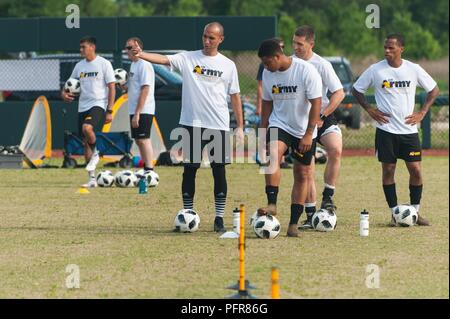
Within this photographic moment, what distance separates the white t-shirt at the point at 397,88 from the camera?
45.3 feet

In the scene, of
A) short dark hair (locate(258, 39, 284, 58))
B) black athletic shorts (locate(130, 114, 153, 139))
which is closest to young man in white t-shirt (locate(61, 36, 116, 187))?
black athletic shorts (locate(130, 114, 153, 139))

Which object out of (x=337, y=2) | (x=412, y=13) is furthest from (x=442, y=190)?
(x=412, y=13)

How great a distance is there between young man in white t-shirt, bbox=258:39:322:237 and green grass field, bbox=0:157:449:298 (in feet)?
1.92

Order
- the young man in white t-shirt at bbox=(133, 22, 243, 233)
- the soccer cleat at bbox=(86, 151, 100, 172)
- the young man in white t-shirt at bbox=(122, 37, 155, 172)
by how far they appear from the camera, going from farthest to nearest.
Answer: the soccer cleat at bbox=(86, 151, 100, 172) → the young man in white t-shirt at bbox=(122, 37, 155, 172) → the young man in white t-shirt at bbox=(133, 22, 243, 233)

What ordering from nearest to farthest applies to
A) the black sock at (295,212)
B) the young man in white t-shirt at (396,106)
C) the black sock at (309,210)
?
the black sock at (295,212) < the black sock at (309,210) < the young man in white t-shirt at (396,106)

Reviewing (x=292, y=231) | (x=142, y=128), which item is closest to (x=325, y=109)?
(x=292, y=231)

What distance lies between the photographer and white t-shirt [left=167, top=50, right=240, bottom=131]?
13055mm

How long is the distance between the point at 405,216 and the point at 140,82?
624cm

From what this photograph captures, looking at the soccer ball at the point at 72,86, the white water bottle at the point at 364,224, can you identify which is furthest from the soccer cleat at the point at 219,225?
the soccer ball at the point at 72,86

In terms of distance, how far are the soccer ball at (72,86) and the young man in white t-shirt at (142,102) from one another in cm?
248

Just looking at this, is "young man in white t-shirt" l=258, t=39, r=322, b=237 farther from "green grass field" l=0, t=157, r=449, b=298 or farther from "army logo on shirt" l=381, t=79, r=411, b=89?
"army logo on shirt" l=381, t=79, r=411, b=89

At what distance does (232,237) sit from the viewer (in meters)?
12.6

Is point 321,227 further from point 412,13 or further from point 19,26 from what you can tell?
point 412,13

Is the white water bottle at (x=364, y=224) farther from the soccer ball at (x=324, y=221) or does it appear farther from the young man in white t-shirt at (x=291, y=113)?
the young man in white t-shirt at (x=291, y=113)
